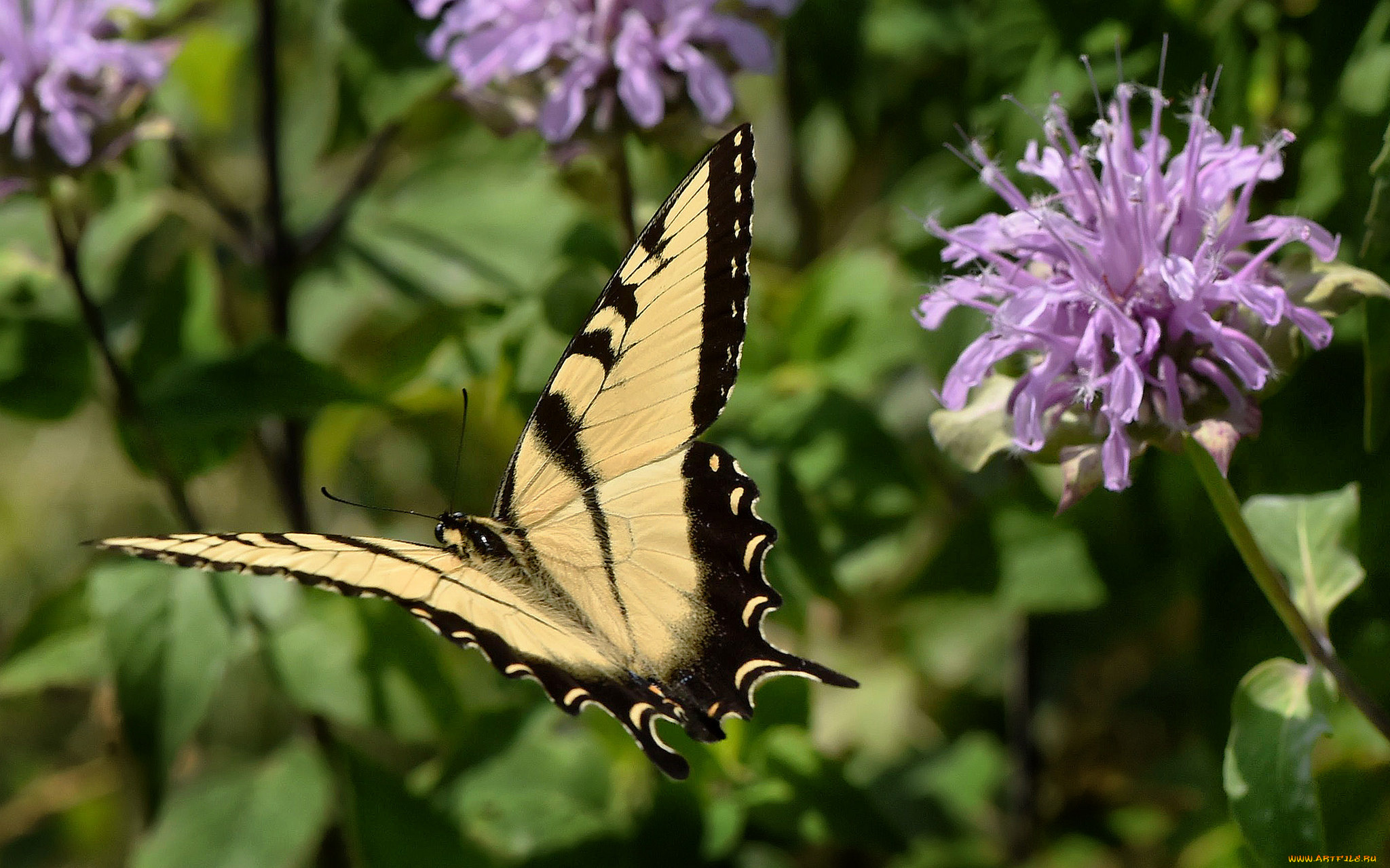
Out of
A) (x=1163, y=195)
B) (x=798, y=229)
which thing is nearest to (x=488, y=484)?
(x=798, y=229)

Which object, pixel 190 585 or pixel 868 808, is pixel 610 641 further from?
pixel 190 585

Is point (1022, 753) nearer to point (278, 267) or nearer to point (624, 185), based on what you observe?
point (624, 185)

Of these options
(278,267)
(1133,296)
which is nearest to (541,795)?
(278,267)

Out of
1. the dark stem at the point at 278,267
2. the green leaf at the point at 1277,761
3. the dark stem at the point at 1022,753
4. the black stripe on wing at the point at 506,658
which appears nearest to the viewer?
the green leaf at the point at 1277,761

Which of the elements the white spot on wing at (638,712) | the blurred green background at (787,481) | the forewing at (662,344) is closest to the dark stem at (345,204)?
the blurred green background at (787,481)

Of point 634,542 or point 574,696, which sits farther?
point 634,542

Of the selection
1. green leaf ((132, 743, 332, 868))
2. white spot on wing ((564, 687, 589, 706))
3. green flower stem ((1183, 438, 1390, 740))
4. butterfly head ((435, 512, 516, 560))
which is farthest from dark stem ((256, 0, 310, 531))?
green flower stem ((1183, 438, 1390, 740))

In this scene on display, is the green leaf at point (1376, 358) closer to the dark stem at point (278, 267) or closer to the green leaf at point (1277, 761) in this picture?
the green leaf at point (1277, 761)

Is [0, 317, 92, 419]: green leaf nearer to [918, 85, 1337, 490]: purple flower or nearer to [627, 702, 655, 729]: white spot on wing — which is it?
[627, 702, 655, 729]: white spot on wing
